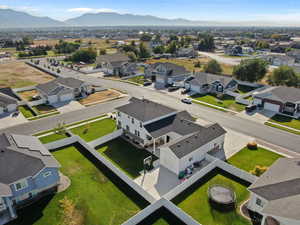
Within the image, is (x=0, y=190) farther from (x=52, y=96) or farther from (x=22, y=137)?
(x=52, y=96)

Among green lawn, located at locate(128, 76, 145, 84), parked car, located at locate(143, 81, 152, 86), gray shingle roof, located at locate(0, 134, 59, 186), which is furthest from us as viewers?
green lawn, located at locate(128, 76, 145, 84)

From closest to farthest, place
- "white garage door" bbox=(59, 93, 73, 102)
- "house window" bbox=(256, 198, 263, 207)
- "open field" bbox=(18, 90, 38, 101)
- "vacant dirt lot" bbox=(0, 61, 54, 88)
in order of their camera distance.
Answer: "house window" bbox=(256, 198, 263, 207) < "white garage door" bbox=(59, 93, 73, 102) < "open field" bbox=(18, 90, 38, 101) < "vacant dirt lot" bbox=(0, 61, 54, 88)

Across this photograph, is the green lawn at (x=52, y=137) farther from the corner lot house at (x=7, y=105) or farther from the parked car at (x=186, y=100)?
the parked car at (x=186, y=100)

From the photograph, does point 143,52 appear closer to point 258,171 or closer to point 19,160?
point 258,171

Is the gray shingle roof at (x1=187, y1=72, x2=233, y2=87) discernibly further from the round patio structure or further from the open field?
the open field

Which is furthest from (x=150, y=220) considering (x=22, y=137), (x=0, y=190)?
(x=22, y=137)

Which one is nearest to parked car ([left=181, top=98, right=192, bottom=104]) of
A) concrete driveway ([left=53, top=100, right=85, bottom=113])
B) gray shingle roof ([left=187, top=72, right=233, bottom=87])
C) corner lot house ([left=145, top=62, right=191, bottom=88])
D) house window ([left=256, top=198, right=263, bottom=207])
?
gray shingle roof ([left=187, top=72, right=233, bottom=87])

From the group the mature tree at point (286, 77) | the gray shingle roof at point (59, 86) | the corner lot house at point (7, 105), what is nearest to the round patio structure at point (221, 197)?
the gray shingle roof at point (59, 86)
